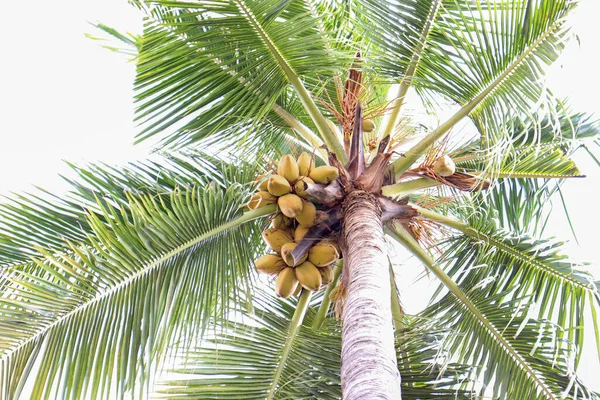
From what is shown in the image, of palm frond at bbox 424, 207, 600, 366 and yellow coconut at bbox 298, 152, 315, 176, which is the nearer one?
yellow coconut at bbox 298, 152, 315, 176

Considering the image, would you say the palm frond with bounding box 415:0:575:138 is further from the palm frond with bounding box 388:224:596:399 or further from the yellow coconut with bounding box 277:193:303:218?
the yellow coconut with bounding box 277:193:303:218

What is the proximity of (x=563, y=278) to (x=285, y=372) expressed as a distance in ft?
5.33

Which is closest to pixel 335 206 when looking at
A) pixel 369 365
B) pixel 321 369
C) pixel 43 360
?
pixel 321 369

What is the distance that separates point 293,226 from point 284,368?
69cm

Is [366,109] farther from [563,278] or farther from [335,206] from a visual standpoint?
[563,278]

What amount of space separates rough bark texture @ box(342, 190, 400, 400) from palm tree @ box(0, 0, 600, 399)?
0.02 m

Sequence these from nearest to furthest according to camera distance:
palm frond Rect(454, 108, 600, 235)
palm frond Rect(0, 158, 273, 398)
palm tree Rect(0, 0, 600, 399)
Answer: palm frond Rect(0, 158, 273, 398) → palm tree Rect(0, 0, 600, 399) → palm frond Rect(454, 108, 600, 235)

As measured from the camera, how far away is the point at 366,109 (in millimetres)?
3820

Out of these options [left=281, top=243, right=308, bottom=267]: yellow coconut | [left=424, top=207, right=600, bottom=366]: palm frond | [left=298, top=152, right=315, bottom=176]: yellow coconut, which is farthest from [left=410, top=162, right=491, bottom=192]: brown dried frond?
[left=281, top=243, right=308, bottom=267]: yellow coconut

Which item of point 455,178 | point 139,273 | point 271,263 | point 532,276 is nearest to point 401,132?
point 455,178

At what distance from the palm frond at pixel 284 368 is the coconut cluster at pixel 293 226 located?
0.26 m

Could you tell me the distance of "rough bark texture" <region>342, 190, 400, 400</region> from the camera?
2.09 metres

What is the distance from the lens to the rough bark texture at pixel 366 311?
209 centimetres

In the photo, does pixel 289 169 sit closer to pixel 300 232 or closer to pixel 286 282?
pixel 300 232
